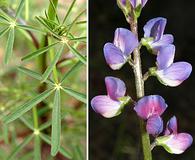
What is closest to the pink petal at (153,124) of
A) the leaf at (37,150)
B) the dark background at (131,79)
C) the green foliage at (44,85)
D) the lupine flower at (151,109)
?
the lupine flower at (151,109)

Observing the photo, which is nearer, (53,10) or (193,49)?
(53,10)

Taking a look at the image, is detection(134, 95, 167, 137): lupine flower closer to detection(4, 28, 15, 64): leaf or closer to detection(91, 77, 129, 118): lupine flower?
detection(91, 77, 129, 118): lupine flower

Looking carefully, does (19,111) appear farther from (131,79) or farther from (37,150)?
(131,79)

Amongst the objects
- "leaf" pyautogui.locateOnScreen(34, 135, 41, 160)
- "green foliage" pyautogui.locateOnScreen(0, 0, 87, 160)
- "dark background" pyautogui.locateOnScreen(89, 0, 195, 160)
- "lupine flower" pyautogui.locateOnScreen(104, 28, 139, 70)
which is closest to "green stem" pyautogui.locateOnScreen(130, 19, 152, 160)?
"lupine flower" pyautogui.locateOnScreen(104, 28, 139, 70)

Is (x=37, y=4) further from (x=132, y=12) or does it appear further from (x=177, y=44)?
(x=132, y=12)

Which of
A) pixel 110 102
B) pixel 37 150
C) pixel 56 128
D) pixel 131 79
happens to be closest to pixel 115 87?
pixel 110 102

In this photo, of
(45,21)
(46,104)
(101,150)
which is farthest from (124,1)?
(101,150)
